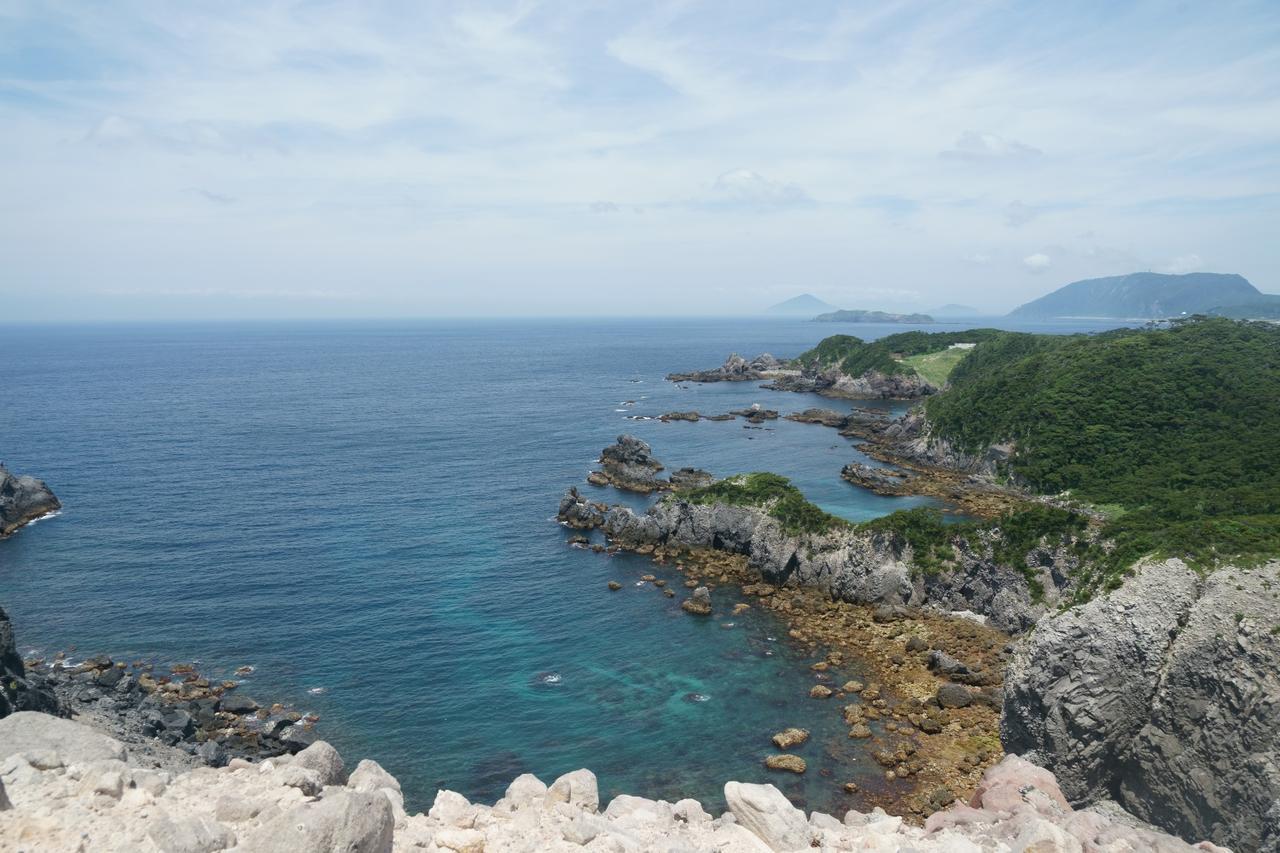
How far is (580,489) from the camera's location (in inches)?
3440

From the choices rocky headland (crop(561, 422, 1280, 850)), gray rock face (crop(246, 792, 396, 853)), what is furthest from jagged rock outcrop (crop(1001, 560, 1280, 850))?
gray rock face (crop(246, 792, 396, 853))

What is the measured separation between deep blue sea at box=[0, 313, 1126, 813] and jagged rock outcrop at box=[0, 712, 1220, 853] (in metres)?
12.7

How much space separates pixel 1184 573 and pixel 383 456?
90833 mm

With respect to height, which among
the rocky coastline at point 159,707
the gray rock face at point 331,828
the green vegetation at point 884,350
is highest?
the green vegetation at point 884,350

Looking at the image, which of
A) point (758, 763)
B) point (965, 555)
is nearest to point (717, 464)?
point (965, 555)

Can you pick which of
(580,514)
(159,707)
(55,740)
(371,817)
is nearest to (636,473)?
(580,514)

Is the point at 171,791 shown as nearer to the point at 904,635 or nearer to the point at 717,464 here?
the point at 904,635

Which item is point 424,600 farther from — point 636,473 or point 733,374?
point 733,374

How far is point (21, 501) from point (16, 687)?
50.2 m

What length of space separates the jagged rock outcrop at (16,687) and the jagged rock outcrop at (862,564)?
142ft

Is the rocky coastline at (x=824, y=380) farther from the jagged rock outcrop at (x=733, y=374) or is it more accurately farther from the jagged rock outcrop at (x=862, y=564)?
the jagged rock outcrop at (x=862, y=564)

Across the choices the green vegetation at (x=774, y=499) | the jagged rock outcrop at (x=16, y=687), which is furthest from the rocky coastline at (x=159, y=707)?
the green vegetation at (x=774, y=499)

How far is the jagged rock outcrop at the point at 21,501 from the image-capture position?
7069 centimetres

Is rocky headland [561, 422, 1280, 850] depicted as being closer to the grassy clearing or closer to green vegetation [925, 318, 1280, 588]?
green vegetation [925, 318, 1280, 588]
